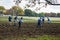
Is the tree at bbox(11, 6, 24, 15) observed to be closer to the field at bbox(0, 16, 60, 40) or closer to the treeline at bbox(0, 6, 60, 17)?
the treeline at bbox(0, 6, 60, 17)

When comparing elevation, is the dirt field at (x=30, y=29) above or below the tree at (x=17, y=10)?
below

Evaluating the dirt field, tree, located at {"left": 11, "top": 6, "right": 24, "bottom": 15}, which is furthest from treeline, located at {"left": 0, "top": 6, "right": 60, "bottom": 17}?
the dirt field

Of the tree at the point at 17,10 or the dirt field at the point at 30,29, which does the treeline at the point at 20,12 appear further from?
the dirt field at the point at 30,29

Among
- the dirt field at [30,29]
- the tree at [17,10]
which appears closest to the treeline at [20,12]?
the tree at [17,10]

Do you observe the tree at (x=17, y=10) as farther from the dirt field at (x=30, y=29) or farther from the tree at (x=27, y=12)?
the dirt field at (x=30, y=29)

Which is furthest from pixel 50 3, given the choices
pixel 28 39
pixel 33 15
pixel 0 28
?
pixel 0 28

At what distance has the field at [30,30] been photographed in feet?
7.30

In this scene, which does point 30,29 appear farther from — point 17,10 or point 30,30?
point 17,10

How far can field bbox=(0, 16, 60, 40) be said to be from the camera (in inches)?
87.7

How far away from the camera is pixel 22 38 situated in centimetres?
222

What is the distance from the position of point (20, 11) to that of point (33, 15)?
189 millimetres

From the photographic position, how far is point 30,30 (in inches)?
89.6

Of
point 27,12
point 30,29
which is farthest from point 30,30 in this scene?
point 27,12

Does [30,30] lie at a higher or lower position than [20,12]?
lower
